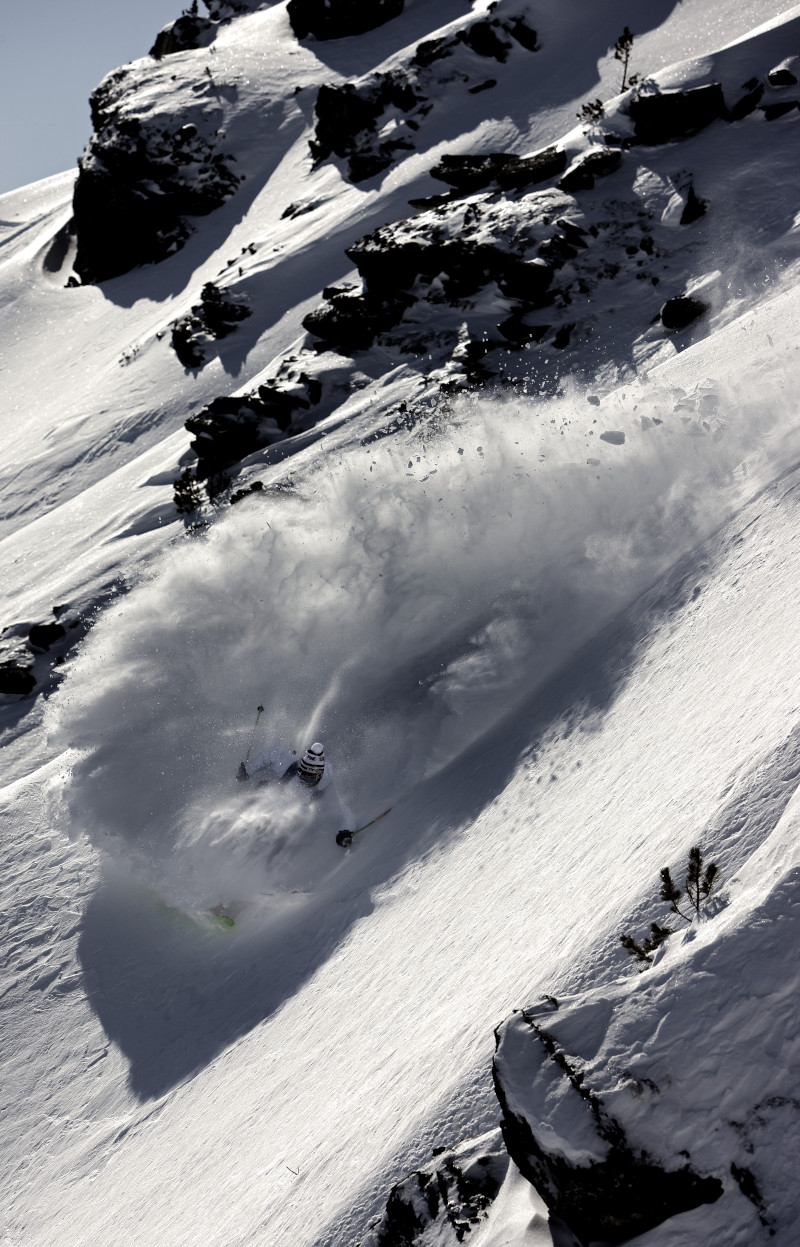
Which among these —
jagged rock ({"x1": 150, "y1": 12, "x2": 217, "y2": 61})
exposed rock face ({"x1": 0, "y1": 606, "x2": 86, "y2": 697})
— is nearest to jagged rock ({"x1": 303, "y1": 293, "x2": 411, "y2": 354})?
exposed rock face ({"x1": 0, "y1": 606, "x2": 86, "y2": 697})

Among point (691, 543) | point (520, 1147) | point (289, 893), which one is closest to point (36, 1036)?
point (289, 893)

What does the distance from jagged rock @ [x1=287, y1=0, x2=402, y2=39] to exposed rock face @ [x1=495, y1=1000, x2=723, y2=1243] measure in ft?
151

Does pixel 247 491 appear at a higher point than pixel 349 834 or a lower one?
higher

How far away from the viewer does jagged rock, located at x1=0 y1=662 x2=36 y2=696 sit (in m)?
16.5

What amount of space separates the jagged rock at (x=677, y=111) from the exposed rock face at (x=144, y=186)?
22630mm

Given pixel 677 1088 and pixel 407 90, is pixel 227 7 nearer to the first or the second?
pixel 407 90

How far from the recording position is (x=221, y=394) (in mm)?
22734

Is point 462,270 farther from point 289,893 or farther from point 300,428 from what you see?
point 289,893

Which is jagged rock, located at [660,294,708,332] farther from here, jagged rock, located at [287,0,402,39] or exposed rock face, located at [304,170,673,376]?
jagged rock, located at [287,0,402,39]

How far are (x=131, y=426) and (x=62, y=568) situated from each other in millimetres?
6612

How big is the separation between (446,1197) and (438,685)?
7.07 metres

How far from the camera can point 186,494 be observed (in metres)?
18.9

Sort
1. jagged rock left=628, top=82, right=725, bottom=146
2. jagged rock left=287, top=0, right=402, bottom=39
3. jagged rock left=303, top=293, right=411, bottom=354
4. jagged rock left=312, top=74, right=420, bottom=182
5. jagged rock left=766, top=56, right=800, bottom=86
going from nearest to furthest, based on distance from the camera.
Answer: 1. jagged rock left=766, top=56, right=800, bottom=86
2. jagged rock left=628, top=82, right=725, bottom=146
3. jagged rock left=303, top=293, right=411, bottom=354
4. jagged rock left=312, top=74, right=420, bottom=182
5. jagged rock left=287, top=0, right=402, bottom=39

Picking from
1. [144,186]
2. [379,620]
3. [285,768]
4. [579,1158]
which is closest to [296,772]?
[285,768]
